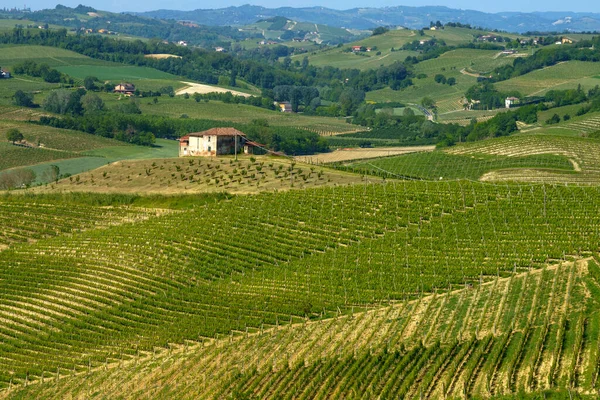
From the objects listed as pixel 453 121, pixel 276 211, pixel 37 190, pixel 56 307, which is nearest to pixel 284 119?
pixel 453 121

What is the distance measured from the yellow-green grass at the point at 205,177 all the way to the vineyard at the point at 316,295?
351cm

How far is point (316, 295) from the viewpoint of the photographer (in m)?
48.3

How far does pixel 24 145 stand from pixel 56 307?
59787mm

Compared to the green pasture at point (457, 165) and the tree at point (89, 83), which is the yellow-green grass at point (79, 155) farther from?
the tree at point (89, 83)

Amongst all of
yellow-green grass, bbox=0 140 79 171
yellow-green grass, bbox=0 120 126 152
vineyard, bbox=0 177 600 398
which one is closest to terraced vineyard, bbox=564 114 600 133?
yellow-green grass, bbox=0 120 126 152

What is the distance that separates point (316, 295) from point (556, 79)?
128 meters

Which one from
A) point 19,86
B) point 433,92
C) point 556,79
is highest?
point 556,79

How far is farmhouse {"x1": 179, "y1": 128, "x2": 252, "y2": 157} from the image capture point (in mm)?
77062

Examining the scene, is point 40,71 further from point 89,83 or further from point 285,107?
point 285,107

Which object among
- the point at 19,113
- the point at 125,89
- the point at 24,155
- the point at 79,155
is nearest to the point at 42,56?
the point at 125,89

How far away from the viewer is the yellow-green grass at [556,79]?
16016cm

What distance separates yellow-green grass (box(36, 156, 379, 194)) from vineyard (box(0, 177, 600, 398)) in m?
3.51

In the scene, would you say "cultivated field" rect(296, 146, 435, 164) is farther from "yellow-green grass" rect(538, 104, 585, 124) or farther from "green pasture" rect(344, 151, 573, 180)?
"yellow-green grass" rect(538, 104, 585, 124)

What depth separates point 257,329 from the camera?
4519 cm
